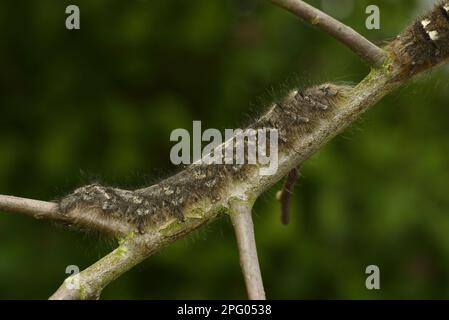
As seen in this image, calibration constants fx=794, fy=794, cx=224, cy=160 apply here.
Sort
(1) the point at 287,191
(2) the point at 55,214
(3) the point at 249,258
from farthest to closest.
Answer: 1. (1) the point at 287,191
2. (2) the point at 55,214
3. (3) the point at 249,258

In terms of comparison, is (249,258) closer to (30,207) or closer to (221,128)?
(30,207)

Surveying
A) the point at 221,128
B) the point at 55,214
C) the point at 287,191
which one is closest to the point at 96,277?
the point at 55,214

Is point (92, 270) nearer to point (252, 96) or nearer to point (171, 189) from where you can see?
point (171, 189)

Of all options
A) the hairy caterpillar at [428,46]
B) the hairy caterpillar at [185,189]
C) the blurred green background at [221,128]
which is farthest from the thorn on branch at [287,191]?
the blurred green background at [221,128]

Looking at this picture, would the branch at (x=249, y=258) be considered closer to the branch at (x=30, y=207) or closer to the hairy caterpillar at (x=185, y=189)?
the hairy caterpillar at (x=185, y=189)

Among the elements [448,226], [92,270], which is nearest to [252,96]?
[448,226]
